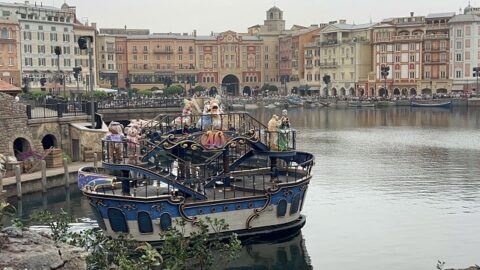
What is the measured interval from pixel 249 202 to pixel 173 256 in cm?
1284

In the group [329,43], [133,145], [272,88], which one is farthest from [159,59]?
[133,145]

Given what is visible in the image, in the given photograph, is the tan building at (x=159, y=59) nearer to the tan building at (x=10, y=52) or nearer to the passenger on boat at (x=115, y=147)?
the tan building at (x=10, y=52)

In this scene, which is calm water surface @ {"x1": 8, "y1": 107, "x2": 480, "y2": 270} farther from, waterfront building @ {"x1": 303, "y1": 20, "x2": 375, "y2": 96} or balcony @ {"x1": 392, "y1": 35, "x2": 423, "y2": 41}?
waterfront building @ {"x1": 303, "y1": 20, "x2": 375, "y2": 96}

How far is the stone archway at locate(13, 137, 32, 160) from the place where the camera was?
A: 48.5 m

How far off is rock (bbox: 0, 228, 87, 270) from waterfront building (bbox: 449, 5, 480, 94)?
13549 cm

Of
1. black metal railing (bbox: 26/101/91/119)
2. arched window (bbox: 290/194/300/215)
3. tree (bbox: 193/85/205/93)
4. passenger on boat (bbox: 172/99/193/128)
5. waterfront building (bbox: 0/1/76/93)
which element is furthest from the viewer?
tree (bbox: 193/85/205/93)

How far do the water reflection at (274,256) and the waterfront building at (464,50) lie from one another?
118 m

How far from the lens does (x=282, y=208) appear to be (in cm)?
3272

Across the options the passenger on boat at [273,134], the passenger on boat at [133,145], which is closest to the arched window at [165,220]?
the passenger on boat at [133,145]

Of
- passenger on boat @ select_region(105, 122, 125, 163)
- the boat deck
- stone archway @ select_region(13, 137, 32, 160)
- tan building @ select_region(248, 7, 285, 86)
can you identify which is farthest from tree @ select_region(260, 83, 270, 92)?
passenger on boat @ select_region(105, 122, 125, 163)

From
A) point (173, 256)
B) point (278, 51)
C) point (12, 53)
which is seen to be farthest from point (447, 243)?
point (278, 51)

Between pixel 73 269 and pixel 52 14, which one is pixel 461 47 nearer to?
pixel 52 14

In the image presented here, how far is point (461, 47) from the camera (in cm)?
14250

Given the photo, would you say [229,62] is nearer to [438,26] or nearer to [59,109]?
[438,26]
